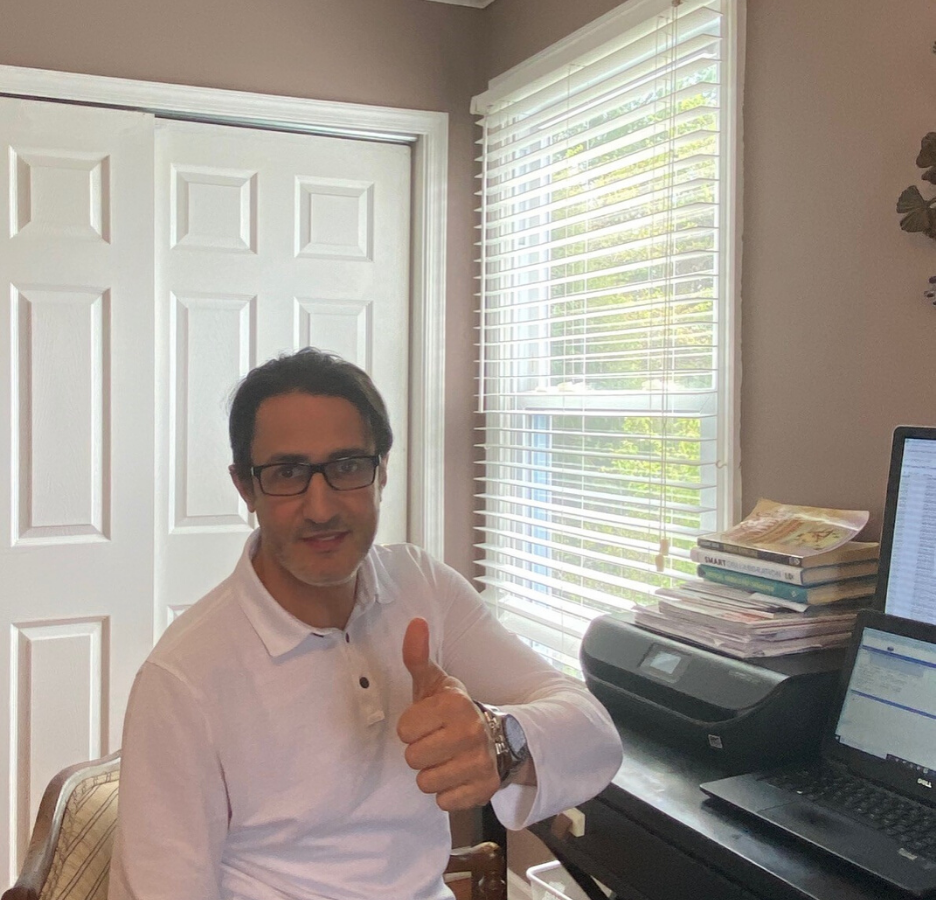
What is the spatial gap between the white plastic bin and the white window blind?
1.62ft

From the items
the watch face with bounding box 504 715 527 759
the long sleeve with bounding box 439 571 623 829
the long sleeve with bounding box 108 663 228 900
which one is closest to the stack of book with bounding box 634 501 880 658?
the long sleeve with bounding box 439 571 623 829

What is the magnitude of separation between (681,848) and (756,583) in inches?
18.0

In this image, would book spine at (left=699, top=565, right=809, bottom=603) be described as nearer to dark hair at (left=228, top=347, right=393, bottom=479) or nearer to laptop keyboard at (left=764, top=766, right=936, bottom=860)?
laptop keyboard at (left=764, top=766, right=936, bottom=860)

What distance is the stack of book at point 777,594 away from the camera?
4.61ft

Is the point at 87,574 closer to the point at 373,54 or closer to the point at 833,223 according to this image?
the point at 373,54

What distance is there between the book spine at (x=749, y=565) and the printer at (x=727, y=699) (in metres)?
0.12

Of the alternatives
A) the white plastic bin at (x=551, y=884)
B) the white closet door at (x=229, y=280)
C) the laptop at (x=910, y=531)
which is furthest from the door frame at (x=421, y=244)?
the laptop at (x=910, y=531)

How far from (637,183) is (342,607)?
1222 millimetres

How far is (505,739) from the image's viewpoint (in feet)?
Result: 3.71

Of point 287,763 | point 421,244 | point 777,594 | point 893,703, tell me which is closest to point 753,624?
point 777,594

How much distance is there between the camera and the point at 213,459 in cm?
259

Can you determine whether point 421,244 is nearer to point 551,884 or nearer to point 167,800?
point 551,884

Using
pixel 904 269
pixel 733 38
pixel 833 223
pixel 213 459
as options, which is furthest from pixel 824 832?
pixel 213 459

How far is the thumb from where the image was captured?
3.54 ft
